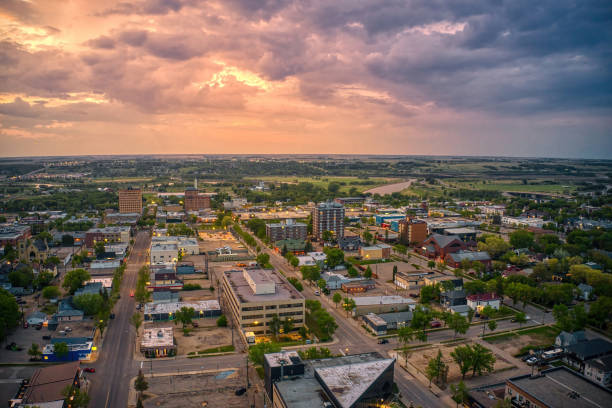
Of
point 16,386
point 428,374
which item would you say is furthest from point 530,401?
point 16,386

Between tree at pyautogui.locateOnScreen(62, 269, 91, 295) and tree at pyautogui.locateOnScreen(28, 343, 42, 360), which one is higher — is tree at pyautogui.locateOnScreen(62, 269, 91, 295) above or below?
above

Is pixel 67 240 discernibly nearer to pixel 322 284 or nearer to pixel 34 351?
pixel 34 351

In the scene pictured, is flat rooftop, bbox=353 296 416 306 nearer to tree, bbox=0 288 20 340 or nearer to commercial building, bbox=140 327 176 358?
commercial building, bbox=140 327 176 358

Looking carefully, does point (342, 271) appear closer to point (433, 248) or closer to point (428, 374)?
point (433, 248)

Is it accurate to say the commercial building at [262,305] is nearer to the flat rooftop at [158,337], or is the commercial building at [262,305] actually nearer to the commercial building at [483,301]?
the flat rooftop at [158,337]

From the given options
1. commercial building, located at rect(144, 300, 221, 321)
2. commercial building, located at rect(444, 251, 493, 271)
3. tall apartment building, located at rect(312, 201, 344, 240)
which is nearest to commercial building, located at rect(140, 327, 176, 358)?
commercial building, located at rect(144, 300, 221, 321)

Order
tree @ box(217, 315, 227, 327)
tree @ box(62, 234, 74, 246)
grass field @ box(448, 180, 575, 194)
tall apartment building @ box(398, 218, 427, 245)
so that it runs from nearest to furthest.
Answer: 1. tree @ box(217, 315, 227, 327)
2. tree @ box(62, 234, 74, 246)
3. tall apartment building @ box(398, 218, 427, 245)
4. grass field @ box(448, 180, 575, 194)
